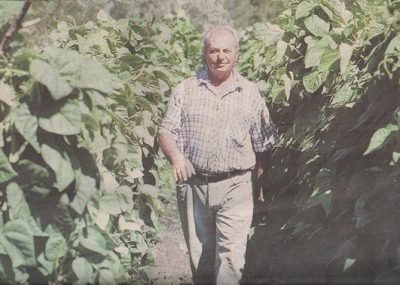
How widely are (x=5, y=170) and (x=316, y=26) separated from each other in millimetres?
2153

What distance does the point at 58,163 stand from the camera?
215 centimetres

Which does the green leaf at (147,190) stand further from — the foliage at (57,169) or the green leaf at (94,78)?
the green leaf at (94,78)

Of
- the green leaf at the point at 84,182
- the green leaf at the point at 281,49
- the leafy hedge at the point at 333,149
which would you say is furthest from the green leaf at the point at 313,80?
the green leaf at the point at 84,182

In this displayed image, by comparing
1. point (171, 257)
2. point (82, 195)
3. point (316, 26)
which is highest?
point (316, 26)

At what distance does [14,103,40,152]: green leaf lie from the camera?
2109mm

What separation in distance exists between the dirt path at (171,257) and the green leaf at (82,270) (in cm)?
133

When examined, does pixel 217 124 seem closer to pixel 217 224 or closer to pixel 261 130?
pixel 261 130

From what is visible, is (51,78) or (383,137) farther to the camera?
(383,137)

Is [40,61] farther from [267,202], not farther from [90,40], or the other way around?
[267,202]

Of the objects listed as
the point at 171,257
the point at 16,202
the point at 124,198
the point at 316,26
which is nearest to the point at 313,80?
the point at 316,26

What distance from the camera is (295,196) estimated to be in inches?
148

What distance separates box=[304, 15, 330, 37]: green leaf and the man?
20.2 inches

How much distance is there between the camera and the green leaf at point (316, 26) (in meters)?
3.72

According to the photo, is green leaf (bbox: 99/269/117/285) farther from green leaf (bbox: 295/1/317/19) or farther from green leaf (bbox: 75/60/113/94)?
green leaf (bbox: 295/1/317/19)
